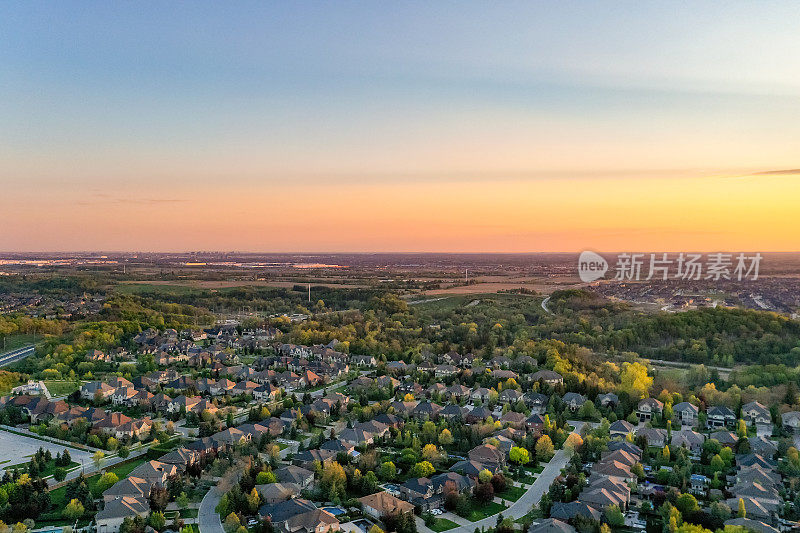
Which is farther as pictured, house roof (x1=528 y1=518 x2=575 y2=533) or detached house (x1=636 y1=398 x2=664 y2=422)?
detached house (x1=636 y1=398 x2=664 y2=422)

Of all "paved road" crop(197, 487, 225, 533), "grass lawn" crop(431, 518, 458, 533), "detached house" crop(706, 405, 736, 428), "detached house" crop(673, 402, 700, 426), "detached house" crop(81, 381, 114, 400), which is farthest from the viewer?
"detached house" crop(81, 381, 114, 400)

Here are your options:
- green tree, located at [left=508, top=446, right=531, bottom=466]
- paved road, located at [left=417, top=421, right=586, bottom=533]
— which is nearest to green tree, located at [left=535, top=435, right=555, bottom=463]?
paved road, located at [left=417, top=421, right=586, bottom=533]

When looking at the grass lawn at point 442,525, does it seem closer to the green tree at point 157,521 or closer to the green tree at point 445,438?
the green tree at point 445,438

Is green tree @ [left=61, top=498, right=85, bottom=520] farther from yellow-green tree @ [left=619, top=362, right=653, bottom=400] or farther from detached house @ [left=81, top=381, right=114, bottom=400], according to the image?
yellow-green tree @ [left=619, top=362, right=653, bottom=400]

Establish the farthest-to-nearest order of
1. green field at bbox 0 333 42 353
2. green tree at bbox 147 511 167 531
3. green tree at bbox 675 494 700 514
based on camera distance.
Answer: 1. green field at bbox 0 333 42 353
2. green tree at bbox 675 494 700 514
3. green tree at bbox 147 511 167 531

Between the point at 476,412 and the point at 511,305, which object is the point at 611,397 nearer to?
the point at 476,412

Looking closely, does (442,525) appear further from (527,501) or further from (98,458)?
(98,458)

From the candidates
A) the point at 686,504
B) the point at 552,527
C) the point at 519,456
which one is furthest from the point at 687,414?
the point at 552,527

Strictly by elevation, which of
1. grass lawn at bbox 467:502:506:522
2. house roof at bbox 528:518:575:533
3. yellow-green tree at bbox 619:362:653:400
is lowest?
grass lawn at bbox 467:502:506:522

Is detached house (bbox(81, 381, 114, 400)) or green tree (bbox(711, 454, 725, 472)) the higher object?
green tree (bbox(711, 454, 725, 472))
